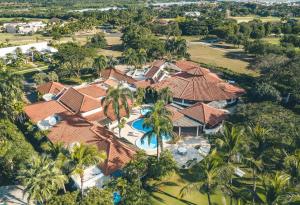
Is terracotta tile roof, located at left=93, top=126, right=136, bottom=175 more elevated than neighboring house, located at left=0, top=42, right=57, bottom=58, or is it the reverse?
neighboring house, located at left=0, top=42, right=57, bottom=58

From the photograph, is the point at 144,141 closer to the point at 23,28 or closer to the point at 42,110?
the point at 42,110

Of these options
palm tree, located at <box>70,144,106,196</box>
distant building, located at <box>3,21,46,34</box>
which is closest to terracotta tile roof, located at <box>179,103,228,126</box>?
palm tree, located at <box>70,144,106,196</box>

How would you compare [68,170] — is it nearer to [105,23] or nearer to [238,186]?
[238,186]

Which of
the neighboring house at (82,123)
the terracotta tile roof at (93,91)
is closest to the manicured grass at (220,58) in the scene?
the terracotta tile roof at (93,91)

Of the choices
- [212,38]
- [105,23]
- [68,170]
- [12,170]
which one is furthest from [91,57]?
[105,23]

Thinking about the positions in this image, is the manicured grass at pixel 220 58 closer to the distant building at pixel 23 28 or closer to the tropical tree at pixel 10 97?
the tropical tree at pixel 10 97

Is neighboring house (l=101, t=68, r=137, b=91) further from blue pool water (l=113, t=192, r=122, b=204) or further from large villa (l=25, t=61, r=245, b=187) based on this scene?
blue pool water (l=113, t=192, r=122, b=204)
